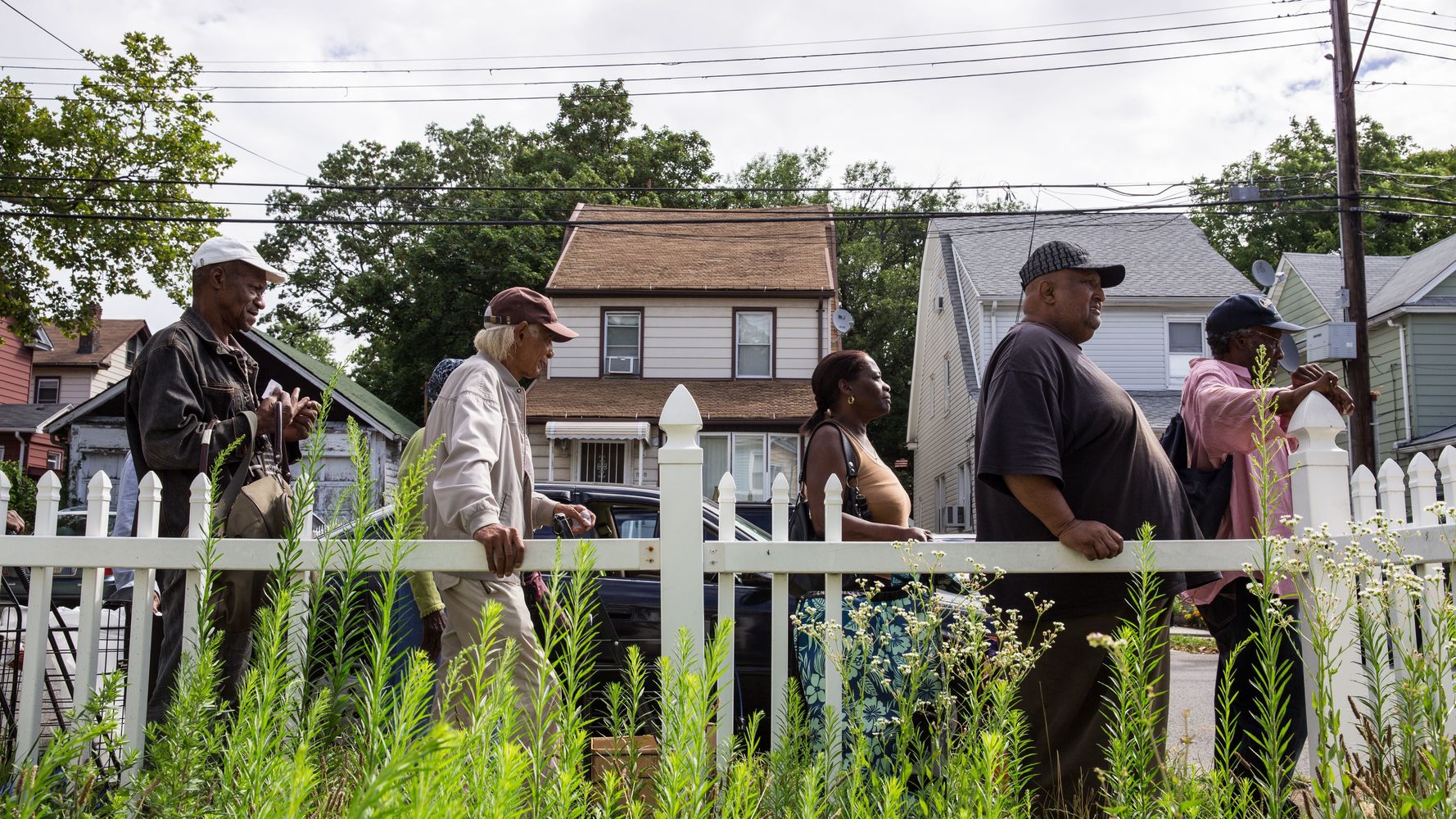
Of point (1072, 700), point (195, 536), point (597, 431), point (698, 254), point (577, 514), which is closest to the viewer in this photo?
point (195, 536)

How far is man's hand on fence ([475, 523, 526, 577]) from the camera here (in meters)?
2.86

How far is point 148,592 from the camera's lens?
3043 mm

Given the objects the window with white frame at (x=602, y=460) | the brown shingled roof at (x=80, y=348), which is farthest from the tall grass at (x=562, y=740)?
the brown shingled roof at (x=80, y=348)

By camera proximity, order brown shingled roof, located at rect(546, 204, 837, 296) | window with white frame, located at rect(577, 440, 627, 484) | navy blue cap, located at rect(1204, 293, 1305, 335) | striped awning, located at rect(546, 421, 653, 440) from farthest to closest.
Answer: brown shingled roof, located at rect(546, 204, 837, 296), window with white frame, located at rect(577, 440, 627, 484), striped awning, located at rect(546, 421, 653, 440), navy blue cap, located at rect(1204, 293, 1305, 335)

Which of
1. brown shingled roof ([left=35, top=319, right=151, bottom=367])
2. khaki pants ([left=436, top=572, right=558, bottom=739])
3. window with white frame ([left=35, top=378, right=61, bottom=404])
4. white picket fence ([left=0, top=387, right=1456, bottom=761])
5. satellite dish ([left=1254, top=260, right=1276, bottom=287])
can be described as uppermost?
brown shingled roof ([left=35, top=319, right=151, bottom=367])

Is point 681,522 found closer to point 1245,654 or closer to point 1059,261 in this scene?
point 1059,261

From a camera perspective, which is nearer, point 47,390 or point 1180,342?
point 1180,342

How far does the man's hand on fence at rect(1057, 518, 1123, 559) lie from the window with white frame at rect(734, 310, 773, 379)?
19682mm

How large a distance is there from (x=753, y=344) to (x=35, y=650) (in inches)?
787

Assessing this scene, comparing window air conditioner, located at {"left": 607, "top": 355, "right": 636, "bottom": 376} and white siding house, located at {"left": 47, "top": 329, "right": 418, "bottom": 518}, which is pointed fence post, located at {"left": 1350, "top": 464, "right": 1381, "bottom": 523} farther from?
window air conditioner, located at {"left": 607, "top": 355, "right": 636, "bottom": 376}

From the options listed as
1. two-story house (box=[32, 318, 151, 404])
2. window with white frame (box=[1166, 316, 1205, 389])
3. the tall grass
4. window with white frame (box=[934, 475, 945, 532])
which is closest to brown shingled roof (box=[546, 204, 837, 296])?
window with white frame (box=[934, 475, 945, 532])

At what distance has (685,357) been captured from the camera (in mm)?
22844

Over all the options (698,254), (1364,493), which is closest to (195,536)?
(1364,493)

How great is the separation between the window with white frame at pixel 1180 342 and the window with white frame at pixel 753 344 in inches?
329
